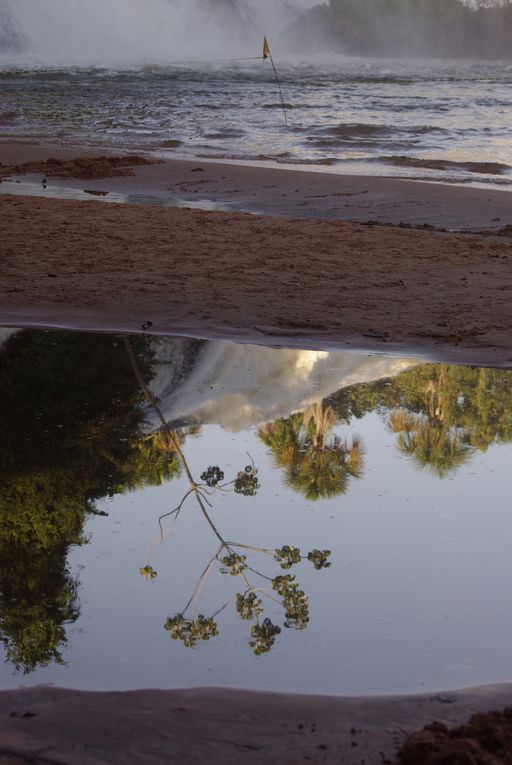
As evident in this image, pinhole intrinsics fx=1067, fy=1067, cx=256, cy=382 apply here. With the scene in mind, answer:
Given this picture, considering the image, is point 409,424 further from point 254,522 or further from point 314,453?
point 254,522

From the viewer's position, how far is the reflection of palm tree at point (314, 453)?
4.89 metres

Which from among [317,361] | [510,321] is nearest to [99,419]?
[317,361]

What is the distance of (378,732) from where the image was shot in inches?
121

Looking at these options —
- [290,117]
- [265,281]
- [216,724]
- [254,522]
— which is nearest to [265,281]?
[265,281]

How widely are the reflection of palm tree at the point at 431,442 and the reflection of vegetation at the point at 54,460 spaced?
3.98 ft

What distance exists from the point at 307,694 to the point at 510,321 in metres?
4.88

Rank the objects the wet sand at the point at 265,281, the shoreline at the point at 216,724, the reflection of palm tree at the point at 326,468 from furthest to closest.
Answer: the wet sand at the point at 265,281 → the reflection of palm tree at the point at 326,468 → the shoreline at the point at 216,724

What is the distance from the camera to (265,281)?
28.4ft

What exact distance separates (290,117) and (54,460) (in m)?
24.5

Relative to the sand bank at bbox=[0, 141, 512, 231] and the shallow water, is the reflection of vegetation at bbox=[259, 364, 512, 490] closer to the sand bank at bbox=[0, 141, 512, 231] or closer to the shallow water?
the sand bank at bbox=[0, 141, 512, 231]

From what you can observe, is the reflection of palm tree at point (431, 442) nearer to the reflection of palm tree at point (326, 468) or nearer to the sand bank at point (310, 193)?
the reflection of palm tree at point (326, 468)

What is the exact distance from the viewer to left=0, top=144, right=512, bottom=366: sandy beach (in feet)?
24.8

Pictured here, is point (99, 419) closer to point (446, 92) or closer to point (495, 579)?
point (495, 579)

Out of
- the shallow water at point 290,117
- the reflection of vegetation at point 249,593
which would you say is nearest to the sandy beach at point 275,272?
the reflection of vegetation at point 249,593
